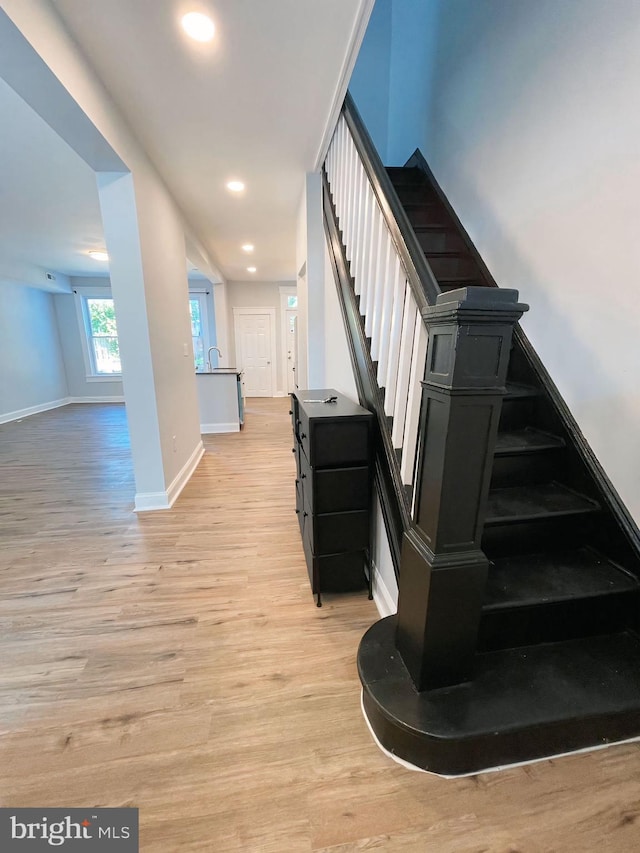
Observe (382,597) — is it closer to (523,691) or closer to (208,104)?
(523,691)

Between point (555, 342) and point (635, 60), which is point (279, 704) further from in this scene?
point (635, 60)

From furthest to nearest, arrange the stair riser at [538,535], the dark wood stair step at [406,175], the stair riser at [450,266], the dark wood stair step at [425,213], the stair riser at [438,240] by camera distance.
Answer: the dark wood stair step at [406,175]
the dark wood stair step at [425,213]
the stair riser at [438,240]
the stair riser at [450,266]
the stair riser at [538,535]

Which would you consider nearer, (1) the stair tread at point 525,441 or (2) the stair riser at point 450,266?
(1) the stair tread at point 525,441

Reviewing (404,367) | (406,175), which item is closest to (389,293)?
(404,367)

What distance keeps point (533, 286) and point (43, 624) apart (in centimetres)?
303

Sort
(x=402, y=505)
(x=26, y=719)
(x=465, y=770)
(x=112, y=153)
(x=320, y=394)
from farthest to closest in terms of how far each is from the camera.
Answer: (x=320, y=394)
(x=112, y=153)
(x=402, y=505)
(x=26, y=719)
(x=465, y=770)

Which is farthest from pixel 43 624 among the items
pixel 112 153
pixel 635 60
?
pixel 635 60

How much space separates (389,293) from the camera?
4.95 feet

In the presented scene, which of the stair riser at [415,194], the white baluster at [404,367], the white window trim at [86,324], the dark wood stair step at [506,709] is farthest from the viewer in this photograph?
the white window trim at [86,324]

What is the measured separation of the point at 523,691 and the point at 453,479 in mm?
813

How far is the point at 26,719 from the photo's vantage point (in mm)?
1223

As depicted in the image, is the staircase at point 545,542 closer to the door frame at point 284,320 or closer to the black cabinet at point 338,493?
the black cabinet at point 338,493

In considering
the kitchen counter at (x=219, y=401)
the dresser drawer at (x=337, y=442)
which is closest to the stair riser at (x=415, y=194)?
the dresser drawer at (x=337, y=442)

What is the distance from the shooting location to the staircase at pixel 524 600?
105 centimetres
